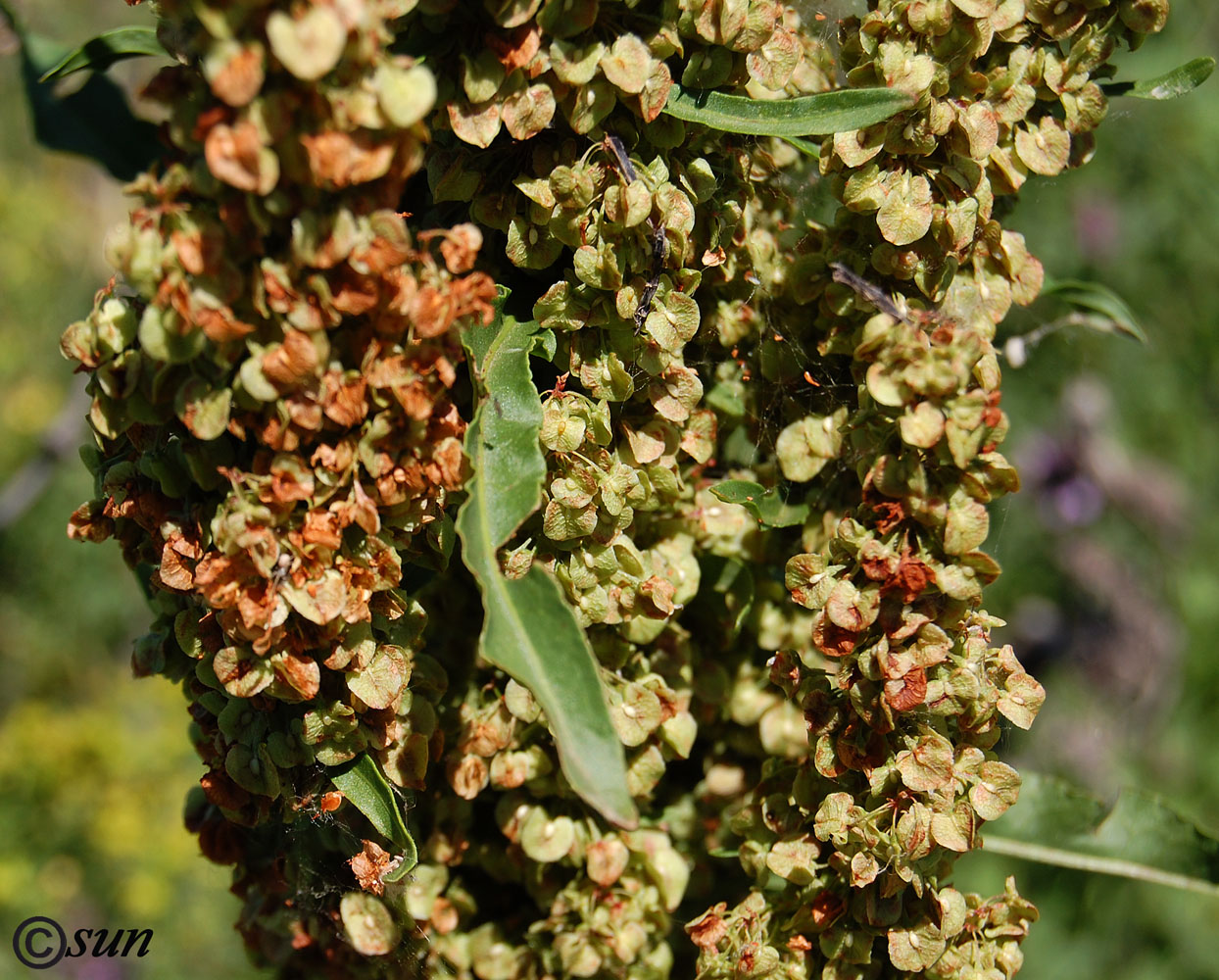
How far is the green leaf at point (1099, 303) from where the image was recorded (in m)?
1.23

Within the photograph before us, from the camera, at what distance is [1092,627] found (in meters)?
3.09

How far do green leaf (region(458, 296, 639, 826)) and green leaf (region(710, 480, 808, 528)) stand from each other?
19 centimetres

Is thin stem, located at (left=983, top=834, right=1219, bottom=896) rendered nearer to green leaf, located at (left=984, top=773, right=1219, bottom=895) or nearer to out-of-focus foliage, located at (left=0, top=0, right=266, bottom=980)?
green leaf, located at (left=984, top=773, right=1219, bottom=895)

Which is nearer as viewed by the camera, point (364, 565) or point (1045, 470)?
point (364, 565)

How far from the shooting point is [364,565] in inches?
29.3

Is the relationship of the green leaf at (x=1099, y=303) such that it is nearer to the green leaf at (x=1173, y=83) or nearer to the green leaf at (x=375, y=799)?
the green leaf at (x=1173, y=83)

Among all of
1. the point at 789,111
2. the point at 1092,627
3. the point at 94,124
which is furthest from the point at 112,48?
the point at 1092,627

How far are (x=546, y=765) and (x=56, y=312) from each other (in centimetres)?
400

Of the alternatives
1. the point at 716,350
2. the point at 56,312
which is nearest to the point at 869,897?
the point at 716,350

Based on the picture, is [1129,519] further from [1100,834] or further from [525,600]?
[525,600]

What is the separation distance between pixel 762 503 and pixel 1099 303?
59 cm

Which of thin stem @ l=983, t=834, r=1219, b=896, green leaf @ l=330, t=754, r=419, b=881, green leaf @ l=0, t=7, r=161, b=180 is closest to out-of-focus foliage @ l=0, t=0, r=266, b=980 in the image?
green leaf @ l=0, t=7, r=161, b=180

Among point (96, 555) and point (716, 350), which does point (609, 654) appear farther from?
point (96, 555)

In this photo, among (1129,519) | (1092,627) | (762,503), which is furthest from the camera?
(1129,519)
